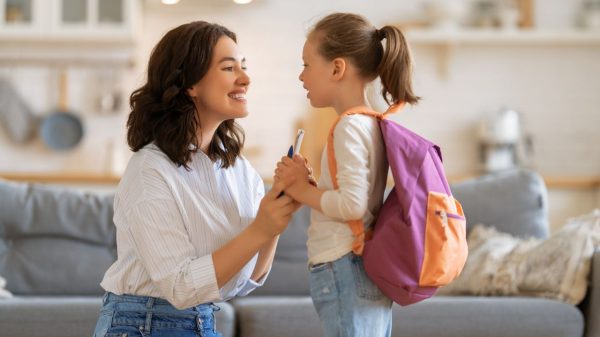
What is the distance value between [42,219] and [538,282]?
1982 millimetres

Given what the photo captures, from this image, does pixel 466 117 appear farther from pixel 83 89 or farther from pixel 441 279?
pixel 441 279

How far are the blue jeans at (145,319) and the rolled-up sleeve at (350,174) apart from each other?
0.38 metres

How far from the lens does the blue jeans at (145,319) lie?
1842 mm

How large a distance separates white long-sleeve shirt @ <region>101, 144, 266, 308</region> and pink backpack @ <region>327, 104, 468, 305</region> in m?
0.27

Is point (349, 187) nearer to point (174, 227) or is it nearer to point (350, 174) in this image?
point (350, 174)

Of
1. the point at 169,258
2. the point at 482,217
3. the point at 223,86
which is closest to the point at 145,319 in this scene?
the point at 169,258

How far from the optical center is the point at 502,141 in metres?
5.44

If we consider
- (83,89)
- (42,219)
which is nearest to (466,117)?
(83,89)

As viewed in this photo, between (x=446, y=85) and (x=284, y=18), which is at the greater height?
(x=284, y=18)

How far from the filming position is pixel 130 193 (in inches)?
72.7

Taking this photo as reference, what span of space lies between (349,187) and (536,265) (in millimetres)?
1805

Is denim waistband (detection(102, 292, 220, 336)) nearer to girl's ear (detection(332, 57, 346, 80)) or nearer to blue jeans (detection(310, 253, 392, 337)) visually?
blue jeans (detection(310, 253, 392, 337))

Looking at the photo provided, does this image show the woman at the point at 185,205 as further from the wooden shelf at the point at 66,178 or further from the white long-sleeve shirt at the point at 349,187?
the wooden shelf at the point at 66,178

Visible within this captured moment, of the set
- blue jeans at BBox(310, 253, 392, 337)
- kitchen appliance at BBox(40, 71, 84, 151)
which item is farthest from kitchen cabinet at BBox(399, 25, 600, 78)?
blue jeans at BBox(310, 253, 392, 337)
